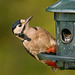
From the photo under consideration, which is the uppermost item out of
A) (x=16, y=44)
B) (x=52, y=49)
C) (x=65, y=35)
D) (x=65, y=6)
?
(x=65, y=6)

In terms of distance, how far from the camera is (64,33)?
8.52 meters

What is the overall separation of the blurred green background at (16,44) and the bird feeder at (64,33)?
549 centimetres

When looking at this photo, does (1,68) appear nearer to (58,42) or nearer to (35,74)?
(35,74)

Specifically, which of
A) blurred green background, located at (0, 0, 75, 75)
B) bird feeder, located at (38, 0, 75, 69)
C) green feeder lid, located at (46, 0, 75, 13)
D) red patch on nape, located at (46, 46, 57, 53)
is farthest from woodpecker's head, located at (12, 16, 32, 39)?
blurred green background, located at (0, 0, 75, 75)

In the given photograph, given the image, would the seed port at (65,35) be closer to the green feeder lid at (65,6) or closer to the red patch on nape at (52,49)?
the green feeder lid at (65,6)

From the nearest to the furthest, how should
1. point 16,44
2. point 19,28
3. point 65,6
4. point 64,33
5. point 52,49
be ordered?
1. point 65,6
2. point 64,33
3. point 52,49
4. point 19,28
5. point 16,44

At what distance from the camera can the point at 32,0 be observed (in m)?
14.2

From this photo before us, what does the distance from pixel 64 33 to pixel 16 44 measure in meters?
6.41

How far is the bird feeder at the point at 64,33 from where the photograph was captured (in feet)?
26.0

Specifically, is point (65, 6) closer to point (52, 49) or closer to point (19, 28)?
point (52, 49)

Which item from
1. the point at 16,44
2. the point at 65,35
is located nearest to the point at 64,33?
the point at 65,35

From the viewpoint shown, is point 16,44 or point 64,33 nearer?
point 64,33

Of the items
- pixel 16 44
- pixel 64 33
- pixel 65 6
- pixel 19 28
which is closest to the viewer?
pixel 65 6

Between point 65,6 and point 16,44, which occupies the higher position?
point 65,6
